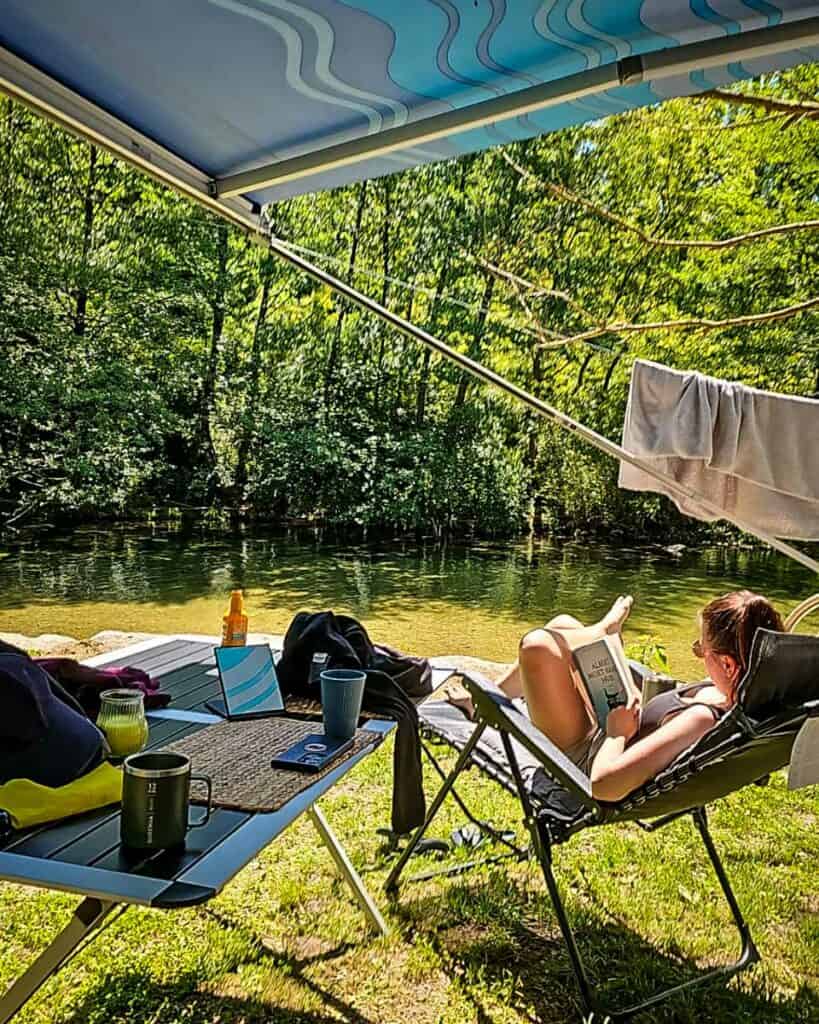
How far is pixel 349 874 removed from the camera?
89.9 inches

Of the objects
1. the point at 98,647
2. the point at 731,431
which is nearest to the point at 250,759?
the point at 731,431

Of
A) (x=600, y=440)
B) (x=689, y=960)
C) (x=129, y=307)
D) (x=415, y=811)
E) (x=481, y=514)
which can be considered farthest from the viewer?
(x=481, y=514)

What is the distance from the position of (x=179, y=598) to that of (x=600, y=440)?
8391 millimetres

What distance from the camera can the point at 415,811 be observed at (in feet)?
8.16

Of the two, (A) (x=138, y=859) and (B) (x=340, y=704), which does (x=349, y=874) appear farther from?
(A) (x=138, y=859)

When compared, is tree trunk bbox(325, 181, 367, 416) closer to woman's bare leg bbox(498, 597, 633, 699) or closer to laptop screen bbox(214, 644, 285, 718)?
woman's bare leg bbox(498, 597, 633, 699)

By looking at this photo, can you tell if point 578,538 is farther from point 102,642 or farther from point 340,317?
point 102,642

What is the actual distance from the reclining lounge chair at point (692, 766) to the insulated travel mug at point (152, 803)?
92cm

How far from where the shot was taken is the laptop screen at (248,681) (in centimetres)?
195

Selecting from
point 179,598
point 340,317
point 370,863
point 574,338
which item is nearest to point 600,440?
point 370,863

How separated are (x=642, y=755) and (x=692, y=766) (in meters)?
0.13

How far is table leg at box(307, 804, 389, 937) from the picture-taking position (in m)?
2.28

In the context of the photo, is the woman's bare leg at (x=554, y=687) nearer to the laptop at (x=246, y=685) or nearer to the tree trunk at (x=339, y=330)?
the laptop at (x=246, y=685)

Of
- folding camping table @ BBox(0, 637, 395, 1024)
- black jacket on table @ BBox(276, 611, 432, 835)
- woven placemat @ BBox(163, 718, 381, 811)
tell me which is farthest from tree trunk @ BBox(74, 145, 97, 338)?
folding camping table @ BBox(0, 637, 395, 1024)
